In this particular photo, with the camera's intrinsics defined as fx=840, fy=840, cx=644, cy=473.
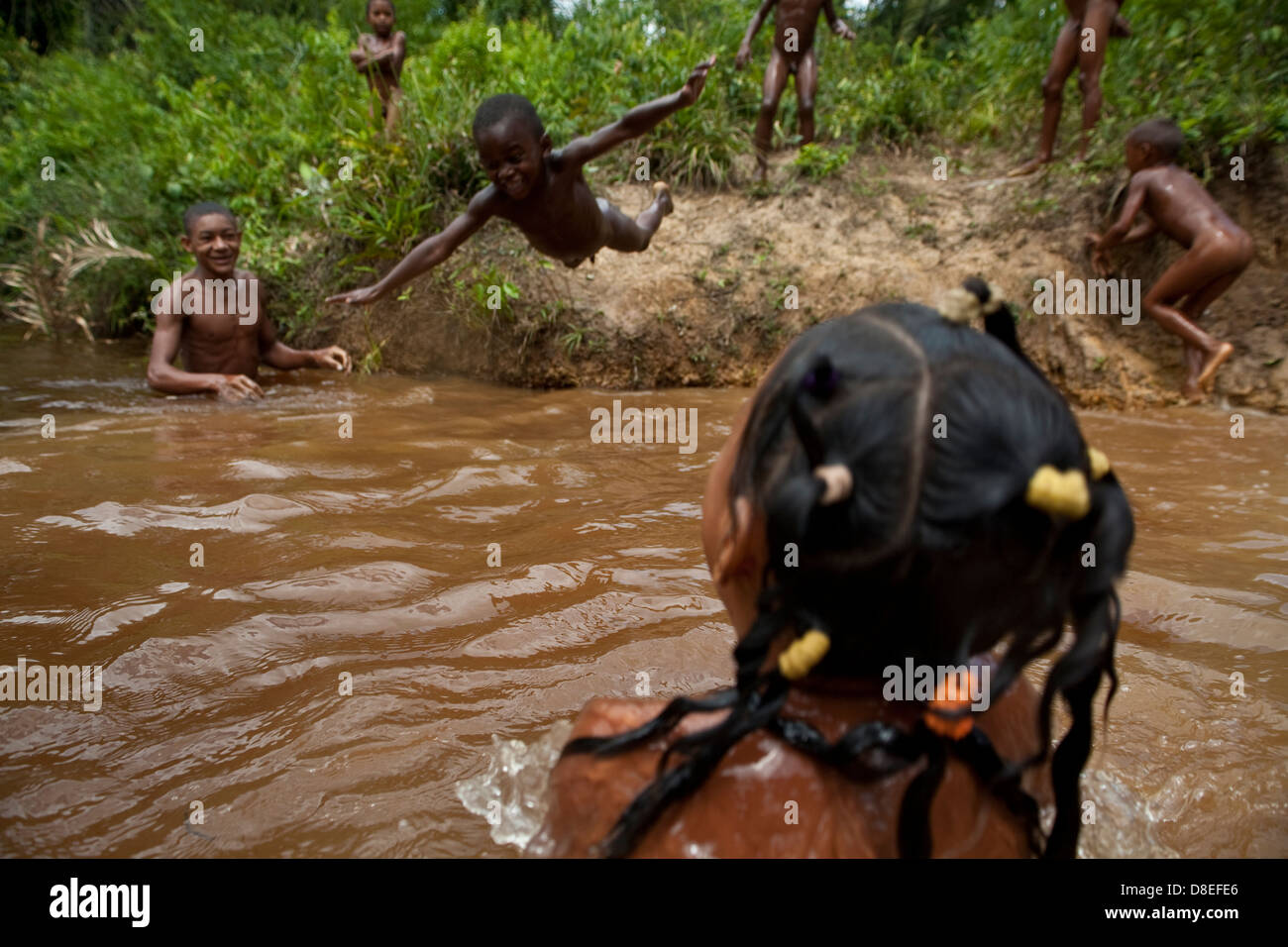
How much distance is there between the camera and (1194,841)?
1.52 m

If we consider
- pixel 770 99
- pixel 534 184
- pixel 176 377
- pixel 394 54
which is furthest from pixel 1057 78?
pixel 176 377

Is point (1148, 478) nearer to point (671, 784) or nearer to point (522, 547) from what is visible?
point (522, 547)

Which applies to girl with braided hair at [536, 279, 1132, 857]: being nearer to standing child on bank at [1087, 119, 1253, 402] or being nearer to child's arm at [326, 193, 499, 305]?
child's arm at [326, 193, 499, 305]

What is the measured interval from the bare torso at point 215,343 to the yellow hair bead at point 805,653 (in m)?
5.41

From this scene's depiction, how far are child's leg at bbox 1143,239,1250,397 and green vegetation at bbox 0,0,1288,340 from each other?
833 millimetres

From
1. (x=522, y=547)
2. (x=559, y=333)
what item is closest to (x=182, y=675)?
(x=522, y=547)

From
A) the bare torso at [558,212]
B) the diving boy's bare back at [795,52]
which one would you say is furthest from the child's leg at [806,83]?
the bare torso at [558,212]

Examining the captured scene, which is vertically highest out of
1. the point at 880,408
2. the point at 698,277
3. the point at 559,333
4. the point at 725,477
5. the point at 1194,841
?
the point at 698,277

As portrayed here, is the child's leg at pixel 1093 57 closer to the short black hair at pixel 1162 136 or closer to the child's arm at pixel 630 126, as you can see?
the short black hair at pixel 1162 136

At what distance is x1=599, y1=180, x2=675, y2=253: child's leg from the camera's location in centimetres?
496

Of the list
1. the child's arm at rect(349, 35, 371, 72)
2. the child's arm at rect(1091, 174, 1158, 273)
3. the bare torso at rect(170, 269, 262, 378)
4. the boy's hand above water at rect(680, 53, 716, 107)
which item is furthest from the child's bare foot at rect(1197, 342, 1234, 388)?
the child's arm at rect(349, 35, 371, 72)

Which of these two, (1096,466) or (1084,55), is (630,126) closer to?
(1084,55)
